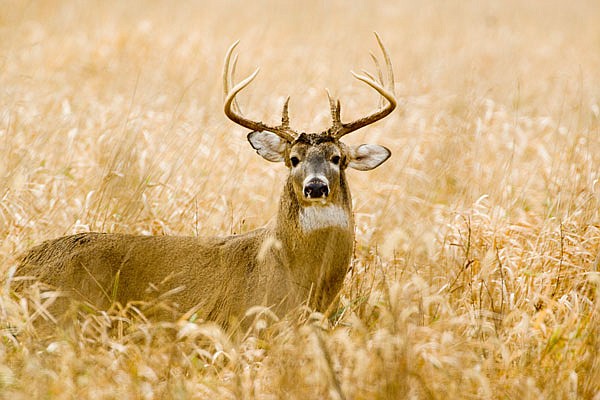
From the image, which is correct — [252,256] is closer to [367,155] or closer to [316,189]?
[316,189]

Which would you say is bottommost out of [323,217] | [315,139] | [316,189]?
[323,217]

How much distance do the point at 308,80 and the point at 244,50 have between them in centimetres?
220

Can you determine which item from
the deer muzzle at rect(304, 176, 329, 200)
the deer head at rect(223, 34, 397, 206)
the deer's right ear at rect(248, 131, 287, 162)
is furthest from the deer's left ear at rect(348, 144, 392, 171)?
the deer muzzle at rect(304, 176, 329, 200)

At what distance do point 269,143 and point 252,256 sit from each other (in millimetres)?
664

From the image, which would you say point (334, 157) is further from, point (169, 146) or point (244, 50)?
point (244, 50)

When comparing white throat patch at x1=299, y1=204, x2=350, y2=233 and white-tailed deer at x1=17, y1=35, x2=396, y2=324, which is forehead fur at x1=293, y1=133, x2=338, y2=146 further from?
white throat patch at x1=299, y1=204, x2=350, y2=233

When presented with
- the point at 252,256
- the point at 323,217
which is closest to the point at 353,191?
the point at 252,256

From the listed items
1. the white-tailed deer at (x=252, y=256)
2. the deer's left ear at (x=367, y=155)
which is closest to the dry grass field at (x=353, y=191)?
the white-tailed deer at (x=252, y=256)

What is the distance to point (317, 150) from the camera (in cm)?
518

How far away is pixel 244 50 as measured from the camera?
12867 millimetres

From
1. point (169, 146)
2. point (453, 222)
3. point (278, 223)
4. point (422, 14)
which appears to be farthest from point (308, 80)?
point (422, 14)

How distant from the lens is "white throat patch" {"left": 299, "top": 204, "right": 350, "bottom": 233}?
5.15m

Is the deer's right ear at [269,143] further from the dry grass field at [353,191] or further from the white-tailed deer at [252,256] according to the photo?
the dry grass field at [353,191]

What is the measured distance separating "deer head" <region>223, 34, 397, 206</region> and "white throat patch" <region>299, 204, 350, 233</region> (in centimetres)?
4
